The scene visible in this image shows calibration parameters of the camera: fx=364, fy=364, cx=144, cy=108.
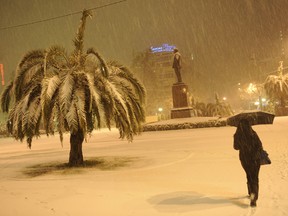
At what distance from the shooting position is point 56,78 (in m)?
10.4

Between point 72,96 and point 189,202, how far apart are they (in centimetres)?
530

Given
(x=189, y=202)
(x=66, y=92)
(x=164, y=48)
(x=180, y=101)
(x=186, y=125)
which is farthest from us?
(x=164, y=48)

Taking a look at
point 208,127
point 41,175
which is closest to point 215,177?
point 41,175

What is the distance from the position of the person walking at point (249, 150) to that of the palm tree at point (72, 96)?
4745 mm

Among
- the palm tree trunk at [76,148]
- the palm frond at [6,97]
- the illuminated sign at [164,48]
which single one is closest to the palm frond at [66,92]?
the palm tree trunk at [76,148]

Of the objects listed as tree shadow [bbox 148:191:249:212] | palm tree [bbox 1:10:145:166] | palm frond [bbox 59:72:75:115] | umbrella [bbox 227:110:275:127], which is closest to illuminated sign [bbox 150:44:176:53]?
palm tree [bbox 1:10:145:166]

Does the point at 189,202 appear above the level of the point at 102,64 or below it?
below

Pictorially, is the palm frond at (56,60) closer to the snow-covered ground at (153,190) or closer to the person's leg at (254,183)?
the snow-covered ground at (153,190)

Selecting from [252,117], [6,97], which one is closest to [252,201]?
[252,117]

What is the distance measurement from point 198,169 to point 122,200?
3.33 metres

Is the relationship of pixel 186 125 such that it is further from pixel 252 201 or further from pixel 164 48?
pixel 164 48

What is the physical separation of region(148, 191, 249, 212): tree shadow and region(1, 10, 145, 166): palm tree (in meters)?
3.89

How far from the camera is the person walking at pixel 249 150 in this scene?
5.99m

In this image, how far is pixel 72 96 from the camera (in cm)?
1025
